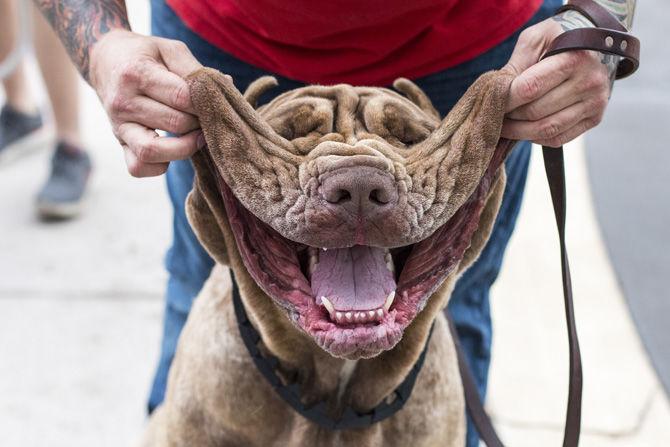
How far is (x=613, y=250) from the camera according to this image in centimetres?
566

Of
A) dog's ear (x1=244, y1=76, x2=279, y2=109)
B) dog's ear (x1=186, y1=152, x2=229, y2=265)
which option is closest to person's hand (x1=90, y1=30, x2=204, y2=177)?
dog's ear (x1=186, y1=152, x2=229, y2=265)

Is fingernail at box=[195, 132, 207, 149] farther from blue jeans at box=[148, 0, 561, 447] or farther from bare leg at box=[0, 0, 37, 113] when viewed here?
bare leg at box=[0, 0, 37, 113]

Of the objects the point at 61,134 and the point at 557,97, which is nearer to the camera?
the point at 557,97

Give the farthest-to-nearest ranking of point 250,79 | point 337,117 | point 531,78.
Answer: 1. point 250,79
2. point 337,117
3. point 531,78

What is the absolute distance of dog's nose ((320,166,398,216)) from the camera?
201cm

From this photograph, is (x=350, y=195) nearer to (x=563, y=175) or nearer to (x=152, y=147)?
(x=152, y=147)

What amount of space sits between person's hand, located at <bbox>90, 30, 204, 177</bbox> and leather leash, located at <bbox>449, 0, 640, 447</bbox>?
76 centimetres

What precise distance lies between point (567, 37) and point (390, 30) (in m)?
0.65

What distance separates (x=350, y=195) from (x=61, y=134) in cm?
427

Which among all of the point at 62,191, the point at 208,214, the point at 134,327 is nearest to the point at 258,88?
the point at 208,214

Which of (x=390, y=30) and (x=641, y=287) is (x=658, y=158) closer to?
(x=641, y=287)

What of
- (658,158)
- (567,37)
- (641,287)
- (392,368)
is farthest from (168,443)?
(658,158)

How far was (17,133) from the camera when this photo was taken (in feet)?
21.2

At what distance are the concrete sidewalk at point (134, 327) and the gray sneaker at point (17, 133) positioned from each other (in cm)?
16
